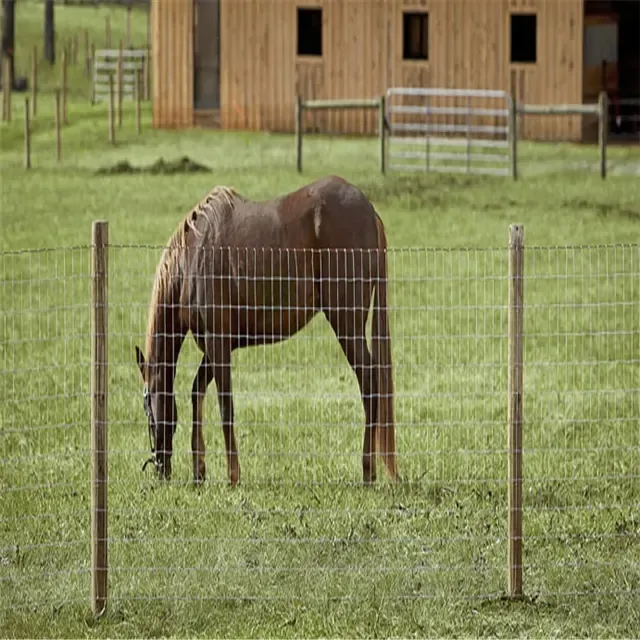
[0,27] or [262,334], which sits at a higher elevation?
[0,27]

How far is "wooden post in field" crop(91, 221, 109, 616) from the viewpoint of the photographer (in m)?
8.74

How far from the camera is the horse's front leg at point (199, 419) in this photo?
11281mm

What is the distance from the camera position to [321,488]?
11.1 metres

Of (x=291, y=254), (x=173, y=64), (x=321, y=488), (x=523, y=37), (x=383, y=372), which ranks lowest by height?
(x=321, y=488)

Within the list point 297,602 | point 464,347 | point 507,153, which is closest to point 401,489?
point 297,602

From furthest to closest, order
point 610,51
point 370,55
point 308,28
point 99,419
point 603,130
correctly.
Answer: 1. point 610,51
2. point 308,28
3. point 370,55
4. point 603,130
5. point 99,419

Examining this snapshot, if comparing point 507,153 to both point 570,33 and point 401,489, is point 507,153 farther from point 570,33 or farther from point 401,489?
point 401,489

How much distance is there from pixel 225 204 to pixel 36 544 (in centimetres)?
283

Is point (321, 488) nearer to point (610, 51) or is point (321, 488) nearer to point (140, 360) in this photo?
point (140, 360)

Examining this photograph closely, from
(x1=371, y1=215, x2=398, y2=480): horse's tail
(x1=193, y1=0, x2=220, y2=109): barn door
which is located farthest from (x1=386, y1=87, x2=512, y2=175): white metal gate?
(x1=371, y1=215, x2=398, y2=480): horse's tail

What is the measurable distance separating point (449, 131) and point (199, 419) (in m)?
23.3

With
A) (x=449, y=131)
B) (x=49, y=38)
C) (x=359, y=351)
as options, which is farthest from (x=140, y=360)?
(x=49, y=38)

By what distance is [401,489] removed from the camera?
11086 millimetres

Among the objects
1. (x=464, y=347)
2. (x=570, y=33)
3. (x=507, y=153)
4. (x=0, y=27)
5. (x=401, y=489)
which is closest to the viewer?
(x=401, y=489)
